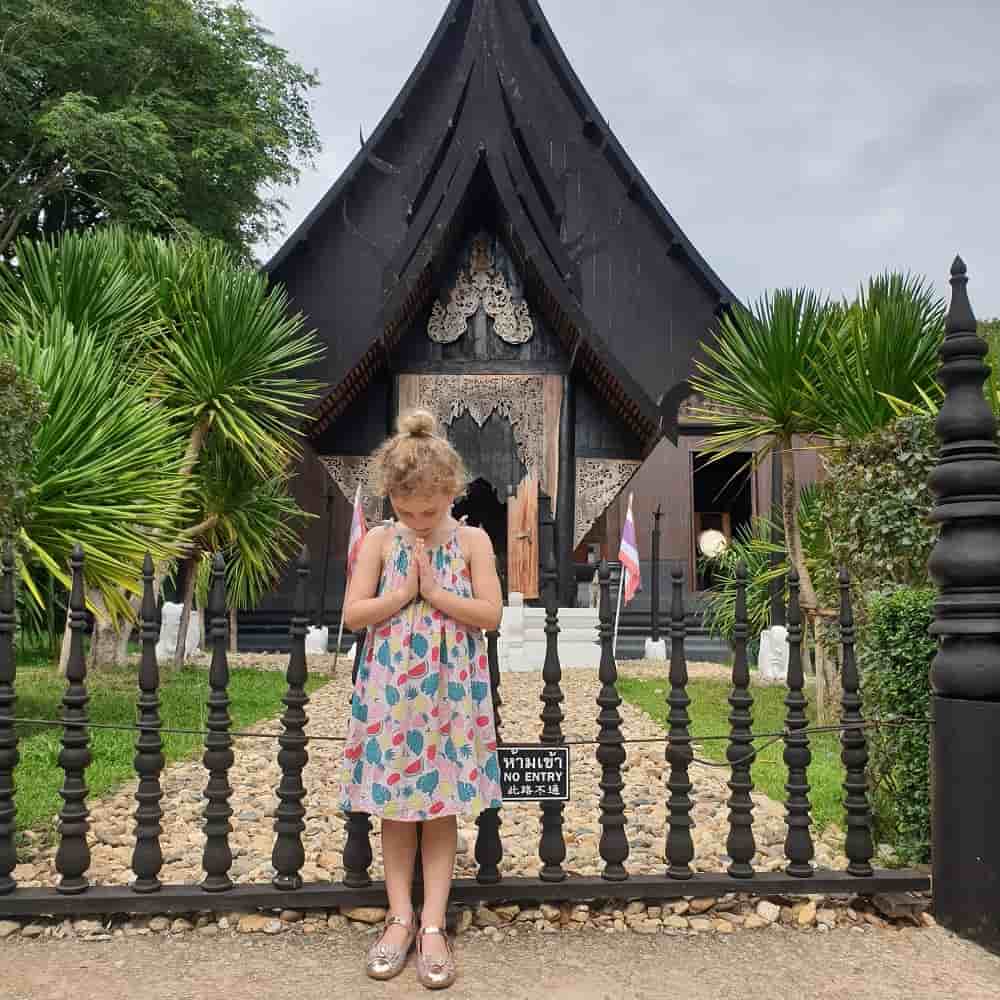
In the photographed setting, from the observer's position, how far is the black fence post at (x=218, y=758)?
2.75m

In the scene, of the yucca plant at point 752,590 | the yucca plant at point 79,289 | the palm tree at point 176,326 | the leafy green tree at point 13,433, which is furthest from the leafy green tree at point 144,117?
the leafy green tree at point 13,433

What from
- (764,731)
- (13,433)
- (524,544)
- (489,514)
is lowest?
(764,731)

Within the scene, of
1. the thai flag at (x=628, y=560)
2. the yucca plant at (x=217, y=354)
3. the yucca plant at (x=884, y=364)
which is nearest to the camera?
the yucca plant at (x=884, y=364)

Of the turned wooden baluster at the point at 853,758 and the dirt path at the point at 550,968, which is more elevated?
the turned wooden baluster at the point at 853,758

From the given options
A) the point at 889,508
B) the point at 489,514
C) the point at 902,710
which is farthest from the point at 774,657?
the point at 902,710

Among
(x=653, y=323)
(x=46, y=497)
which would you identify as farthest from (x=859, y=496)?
(x=653, y=323)

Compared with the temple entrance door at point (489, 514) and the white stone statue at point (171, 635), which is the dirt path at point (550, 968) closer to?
the white stone statue at point (171, 635)

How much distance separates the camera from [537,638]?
10.8m

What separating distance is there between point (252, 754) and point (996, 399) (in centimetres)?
470

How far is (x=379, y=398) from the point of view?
11.9 meters

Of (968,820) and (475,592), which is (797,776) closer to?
(968,820)

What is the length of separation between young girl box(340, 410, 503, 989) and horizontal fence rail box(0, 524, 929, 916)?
0.22m

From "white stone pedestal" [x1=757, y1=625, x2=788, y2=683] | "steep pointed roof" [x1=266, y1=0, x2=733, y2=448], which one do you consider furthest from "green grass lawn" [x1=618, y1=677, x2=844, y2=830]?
"steep pointed roof" [x1=266, y1=0, x2=733, y2=448]

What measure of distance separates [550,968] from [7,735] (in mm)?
1752
